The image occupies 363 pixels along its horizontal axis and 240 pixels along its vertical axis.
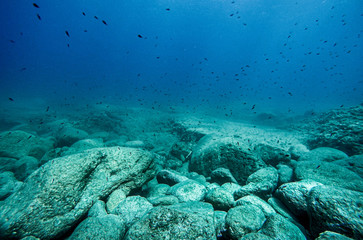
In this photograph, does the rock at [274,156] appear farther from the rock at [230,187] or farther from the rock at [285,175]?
the rock at [230,187]

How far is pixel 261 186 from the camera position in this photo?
14.0 ft

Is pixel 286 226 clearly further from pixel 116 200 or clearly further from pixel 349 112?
pixel 349 112

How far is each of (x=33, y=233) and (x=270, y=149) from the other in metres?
8.67

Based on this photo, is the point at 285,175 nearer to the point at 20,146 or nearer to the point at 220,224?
the point at 220,224

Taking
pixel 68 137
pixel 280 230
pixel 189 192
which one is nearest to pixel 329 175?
pixel 280 230

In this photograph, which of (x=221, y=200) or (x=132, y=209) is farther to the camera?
(x=221, y=200)

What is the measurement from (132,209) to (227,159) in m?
4.28

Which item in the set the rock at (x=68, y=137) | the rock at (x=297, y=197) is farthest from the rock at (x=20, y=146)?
the rock at (x=297, y=197)

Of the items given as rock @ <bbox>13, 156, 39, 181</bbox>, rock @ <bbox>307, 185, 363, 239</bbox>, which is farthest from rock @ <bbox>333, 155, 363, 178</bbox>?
rock @ <bbox>13, 156, 39, 181</bbox>

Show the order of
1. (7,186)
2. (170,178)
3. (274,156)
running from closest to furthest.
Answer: (7,186) < (170,178) < (274,156)

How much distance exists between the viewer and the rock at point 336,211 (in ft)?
8.02

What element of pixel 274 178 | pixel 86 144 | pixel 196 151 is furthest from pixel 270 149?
pixel 86 144

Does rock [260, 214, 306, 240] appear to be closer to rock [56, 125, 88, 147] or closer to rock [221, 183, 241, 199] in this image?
rock [221, 183, 241, 199]

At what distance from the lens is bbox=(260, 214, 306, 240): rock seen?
2530 mm
